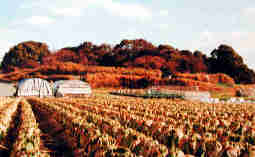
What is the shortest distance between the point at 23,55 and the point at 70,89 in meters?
59.4

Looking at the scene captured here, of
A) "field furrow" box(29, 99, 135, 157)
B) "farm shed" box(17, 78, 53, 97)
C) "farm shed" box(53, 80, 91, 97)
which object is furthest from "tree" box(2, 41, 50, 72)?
"field furrow" box(29, 99, 135, 157)

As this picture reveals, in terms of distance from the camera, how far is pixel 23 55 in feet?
281

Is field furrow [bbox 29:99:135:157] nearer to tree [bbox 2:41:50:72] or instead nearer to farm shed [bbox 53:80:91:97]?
farm shed [bbox 53:80:91:97]

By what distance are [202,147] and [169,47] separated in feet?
203

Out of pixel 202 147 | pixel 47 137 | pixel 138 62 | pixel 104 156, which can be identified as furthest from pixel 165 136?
pixel 138 62

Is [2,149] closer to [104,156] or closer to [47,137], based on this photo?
[47,137]

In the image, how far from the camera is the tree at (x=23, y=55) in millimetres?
85000

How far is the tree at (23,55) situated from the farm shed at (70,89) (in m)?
54.7

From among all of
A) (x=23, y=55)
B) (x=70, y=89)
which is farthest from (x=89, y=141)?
(x=23, y=55)

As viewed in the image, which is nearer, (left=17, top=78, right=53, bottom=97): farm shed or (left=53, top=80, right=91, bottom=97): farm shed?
(left=53, top=80, right=91, bottom=97): farm shed

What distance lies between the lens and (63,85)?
3384 centimetres

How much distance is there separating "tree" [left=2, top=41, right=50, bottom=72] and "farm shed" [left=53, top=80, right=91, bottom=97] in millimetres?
54706

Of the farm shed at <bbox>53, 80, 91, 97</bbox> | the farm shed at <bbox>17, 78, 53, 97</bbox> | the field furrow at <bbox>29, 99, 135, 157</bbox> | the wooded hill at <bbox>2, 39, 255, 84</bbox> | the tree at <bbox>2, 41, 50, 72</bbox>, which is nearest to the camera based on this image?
the field furrow at <bbox>29, 99, 135, 157</bbox>

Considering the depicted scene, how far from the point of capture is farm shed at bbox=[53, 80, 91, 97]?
3353 centimetres
